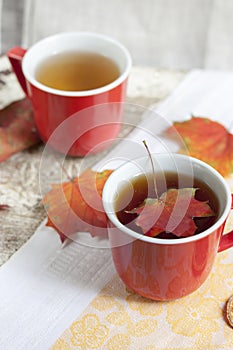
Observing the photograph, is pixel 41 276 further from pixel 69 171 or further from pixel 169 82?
pixel 169 82

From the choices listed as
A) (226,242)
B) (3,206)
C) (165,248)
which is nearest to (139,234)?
(165,248)

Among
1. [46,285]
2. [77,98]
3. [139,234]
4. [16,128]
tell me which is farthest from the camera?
[16,128]

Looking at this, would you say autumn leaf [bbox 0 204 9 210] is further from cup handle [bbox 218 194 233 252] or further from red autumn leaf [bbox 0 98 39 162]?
cup handle [bbox 218 194 233 252]

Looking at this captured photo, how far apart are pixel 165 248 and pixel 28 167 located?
1.13 ft

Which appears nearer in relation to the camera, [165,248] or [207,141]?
[165,248]

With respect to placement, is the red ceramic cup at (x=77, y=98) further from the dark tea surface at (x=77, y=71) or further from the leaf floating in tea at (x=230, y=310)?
the leaf floating in tea at (x=230, y=310)

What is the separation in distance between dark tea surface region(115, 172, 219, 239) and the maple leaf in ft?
0.60

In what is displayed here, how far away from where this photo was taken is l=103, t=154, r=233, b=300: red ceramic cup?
66cm

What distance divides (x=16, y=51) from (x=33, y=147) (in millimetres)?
149

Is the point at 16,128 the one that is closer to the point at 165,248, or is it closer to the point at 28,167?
the point at 28,167

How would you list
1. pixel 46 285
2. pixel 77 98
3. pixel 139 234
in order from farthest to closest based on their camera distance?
pixel 77 98 → pixel 46 285 → pixel 139 234

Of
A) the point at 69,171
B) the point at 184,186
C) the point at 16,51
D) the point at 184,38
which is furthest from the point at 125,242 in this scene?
the point at 184,38

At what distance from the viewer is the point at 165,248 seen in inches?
26.0

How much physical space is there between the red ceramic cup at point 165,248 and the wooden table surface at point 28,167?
17 cm
